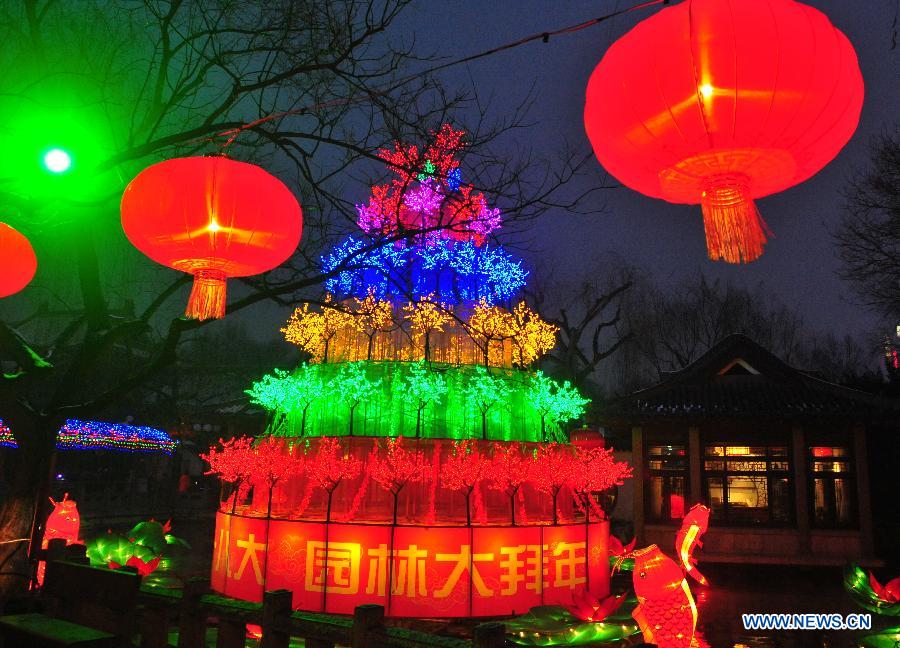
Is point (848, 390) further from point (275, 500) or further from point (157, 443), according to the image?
point (157, 443)

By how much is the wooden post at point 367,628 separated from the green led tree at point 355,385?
6981 mm

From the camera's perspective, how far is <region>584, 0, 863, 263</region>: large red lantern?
11.0 ft

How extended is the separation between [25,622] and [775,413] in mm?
16085

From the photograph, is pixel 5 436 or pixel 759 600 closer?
pixel 759 600

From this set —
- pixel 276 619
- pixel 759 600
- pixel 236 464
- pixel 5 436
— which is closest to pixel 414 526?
pixel 236 464

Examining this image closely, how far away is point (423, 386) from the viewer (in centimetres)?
1063

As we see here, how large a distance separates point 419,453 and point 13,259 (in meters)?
5.96

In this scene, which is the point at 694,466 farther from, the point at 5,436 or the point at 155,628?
the point at 5,436

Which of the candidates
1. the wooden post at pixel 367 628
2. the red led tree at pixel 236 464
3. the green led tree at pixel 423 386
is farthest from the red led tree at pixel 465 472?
the wooden post at pixel 367 628

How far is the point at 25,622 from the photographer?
13.3 feet

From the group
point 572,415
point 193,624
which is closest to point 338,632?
point 193,624

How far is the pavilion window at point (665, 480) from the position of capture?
17.4 metres

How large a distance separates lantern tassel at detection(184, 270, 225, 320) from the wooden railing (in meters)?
2.02

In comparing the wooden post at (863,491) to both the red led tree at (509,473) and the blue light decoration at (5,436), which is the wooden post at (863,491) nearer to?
the red led tree at (509,473)
